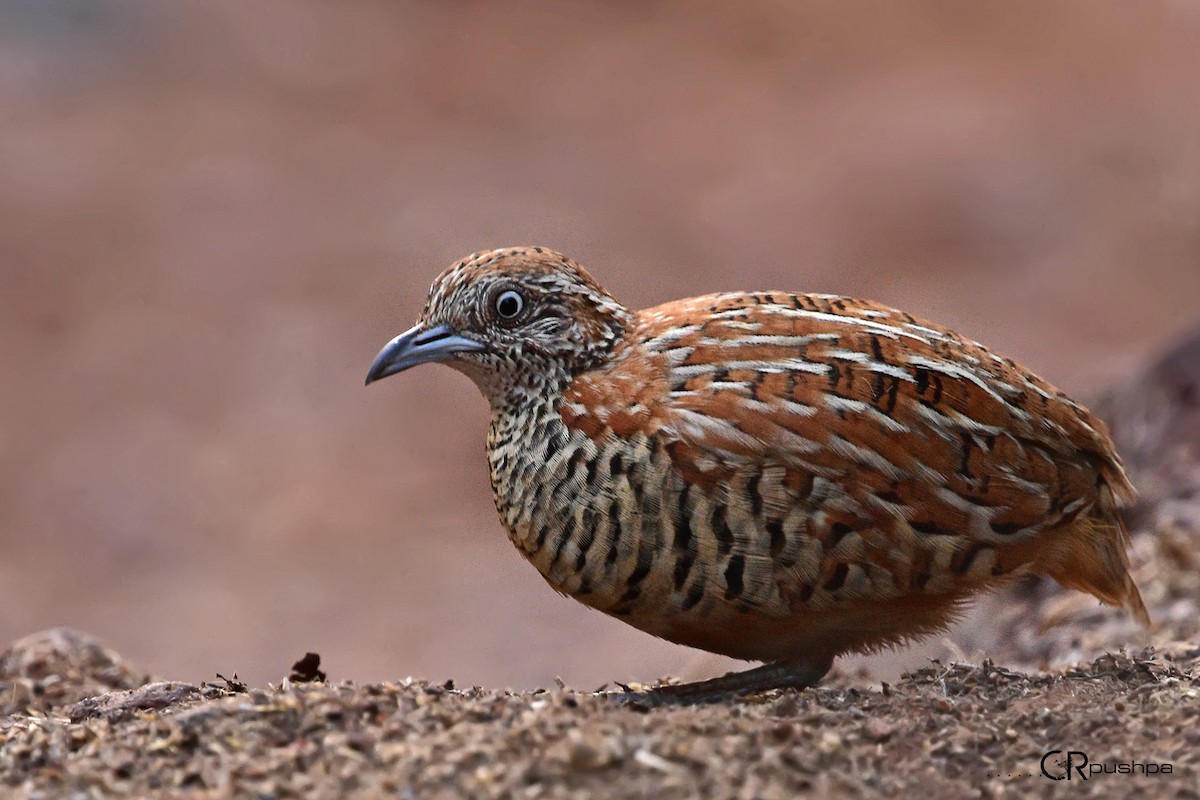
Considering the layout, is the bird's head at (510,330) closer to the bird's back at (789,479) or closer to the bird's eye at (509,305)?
the bird's eye at (509,305)

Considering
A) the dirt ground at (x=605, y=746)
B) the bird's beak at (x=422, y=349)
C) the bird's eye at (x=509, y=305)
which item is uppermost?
the bird's eye at (x=509, y=305)

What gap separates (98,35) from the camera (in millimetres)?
22734

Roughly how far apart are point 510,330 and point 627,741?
1.98 m

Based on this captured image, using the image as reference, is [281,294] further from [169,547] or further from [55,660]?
[55,660]

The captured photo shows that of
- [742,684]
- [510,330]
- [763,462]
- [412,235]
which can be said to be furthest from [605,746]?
[412,235]

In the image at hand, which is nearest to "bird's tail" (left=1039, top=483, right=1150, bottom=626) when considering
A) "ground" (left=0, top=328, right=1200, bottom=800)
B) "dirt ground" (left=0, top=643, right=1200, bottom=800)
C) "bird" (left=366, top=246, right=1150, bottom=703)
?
"bird" (left=366, top=246, right=1150, bottom=703)

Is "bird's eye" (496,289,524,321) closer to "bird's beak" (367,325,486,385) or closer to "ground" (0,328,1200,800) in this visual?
"bird's beak" (367,325,486,385)

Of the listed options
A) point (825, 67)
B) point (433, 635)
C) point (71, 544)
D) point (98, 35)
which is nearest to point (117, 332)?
point (71, 544)

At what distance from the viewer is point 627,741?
4.07 metres

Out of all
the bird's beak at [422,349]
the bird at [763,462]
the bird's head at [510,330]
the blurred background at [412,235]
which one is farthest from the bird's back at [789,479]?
the blurred background at [412,235]

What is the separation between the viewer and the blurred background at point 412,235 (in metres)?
13.6

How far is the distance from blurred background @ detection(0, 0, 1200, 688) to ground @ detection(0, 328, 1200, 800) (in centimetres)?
355

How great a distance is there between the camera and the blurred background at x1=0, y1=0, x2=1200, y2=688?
44.6 feet

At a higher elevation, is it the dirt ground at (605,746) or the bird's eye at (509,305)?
the bird's eye at (509,305)
